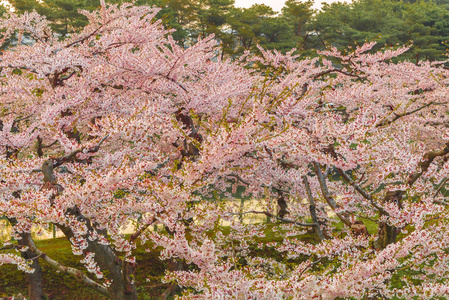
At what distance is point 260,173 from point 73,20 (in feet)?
75.9

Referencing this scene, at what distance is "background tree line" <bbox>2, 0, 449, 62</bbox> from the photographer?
Answer: 25.4 m

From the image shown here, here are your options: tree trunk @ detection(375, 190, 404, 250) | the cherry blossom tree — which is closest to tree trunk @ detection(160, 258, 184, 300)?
the cherry blossom tree

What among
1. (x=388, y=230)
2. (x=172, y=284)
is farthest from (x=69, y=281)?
(x=388, y=230)

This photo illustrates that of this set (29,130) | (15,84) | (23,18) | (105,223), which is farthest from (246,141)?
(23,18)

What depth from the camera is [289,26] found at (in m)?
27.8

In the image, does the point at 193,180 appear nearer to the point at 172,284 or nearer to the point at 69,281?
the point at 172,284

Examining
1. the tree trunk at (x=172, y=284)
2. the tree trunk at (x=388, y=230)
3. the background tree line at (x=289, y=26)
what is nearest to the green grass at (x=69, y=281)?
the tree trunk at (x=172, y=284)

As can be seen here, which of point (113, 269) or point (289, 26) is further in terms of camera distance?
point (289, 26)

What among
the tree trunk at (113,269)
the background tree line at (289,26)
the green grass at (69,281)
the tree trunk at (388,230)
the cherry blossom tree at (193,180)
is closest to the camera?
the cherry blossom tree at (193,180)

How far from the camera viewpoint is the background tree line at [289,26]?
25.4 meters

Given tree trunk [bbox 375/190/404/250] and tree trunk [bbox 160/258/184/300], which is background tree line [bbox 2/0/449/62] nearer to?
tree trunk [bbox 160/258/184/300]

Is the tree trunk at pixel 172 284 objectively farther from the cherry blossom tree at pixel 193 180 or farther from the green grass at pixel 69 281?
the green grass at pixel 69 281

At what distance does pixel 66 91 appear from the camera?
239 inches

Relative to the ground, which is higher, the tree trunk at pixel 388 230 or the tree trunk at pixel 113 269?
the tree trunk at pixel 388 230
